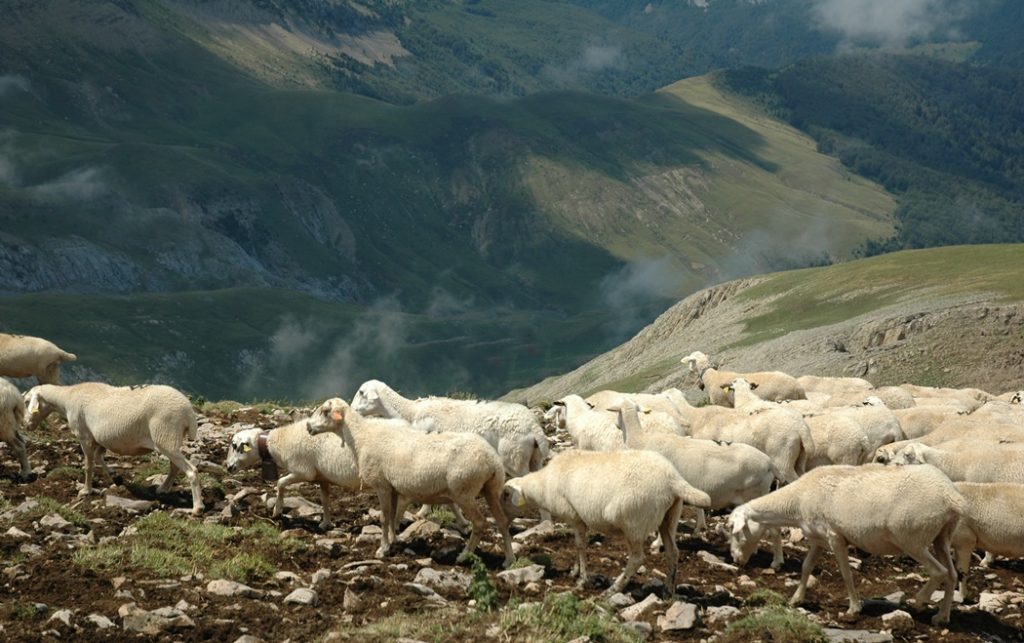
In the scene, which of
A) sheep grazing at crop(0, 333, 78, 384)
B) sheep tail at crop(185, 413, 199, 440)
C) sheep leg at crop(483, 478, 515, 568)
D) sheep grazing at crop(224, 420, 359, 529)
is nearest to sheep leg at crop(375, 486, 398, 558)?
sheep grazing at crop(224, 420, 359, 529)

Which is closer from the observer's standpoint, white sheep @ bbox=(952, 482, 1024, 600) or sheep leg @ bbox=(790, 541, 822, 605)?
sheep leg @ bbox=(790, 541, 822, 605)

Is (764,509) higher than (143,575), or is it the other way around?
(764,509)

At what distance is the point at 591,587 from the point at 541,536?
261cm

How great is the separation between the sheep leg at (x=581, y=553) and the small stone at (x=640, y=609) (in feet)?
3.76

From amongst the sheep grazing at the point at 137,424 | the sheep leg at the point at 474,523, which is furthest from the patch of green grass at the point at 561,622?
the sheep grazing at the point at 137,424

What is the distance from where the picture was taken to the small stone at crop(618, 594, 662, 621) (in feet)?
46.5

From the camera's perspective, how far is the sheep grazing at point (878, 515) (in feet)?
47.8

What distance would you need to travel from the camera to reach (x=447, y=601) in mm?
14648

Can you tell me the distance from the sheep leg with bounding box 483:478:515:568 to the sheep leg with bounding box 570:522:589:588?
0.97 m

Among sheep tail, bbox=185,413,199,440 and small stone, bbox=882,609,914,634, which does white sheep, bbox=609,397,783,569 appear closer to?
small stone, bbox=882,609,914,634

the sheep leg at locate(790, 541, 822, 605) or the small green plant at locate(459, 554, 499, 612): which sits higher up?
the sheep leg at locate(790, 541, 822, 605)

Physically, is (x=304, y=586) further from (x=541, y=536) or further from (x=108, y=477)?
(x=108, y=477)

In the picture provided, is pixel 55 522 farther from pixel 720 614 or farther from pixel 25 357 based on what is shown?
pixel 25 357

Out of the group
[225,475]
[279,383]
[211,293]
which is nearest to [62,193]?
[211,293]
